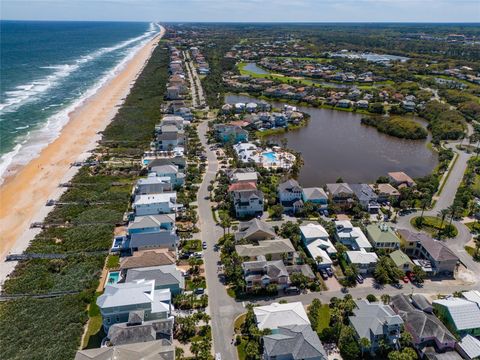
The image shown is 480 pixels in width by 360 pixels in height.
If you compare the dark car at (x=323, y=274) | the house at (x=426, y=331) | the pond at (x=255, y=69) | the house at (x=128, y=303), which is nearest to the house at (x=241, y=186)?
the dark car at (x=323, y=274)

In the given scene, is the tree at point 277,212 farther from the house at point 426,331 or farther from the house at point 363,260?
the house at point 426,331

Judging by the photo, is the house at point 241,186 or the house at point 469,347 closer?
the house at point 469,347

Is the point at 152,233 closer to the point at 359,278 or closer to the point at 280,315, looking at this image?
the point at 280,315

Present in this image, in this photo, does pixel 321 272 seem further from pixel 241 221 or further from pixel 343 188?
pixel 343 188

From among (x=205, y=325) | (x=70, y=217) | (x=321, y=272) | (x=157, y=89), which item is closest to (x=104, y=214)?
(x=70, y=217)

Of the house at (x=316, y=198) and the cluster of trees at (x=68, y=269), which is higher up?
the house at (x=316, y=198)

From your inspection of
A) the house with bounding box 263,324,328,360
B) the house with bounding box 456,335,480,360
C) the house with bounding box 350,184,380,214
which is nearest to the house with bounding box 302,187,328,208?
the house with bounding box 350,184,380,214

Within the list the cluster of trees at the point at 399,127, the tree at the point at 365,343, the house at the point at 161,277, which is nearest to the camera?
the tree at the point at 365,343

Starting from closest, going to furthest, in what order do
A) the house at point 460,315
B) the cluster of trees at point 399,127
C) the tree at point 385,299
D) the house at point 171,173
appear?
the house at point 460,315, the tree at point 385,299, the house at point 171,173, the cluster of trees at point 399,127
